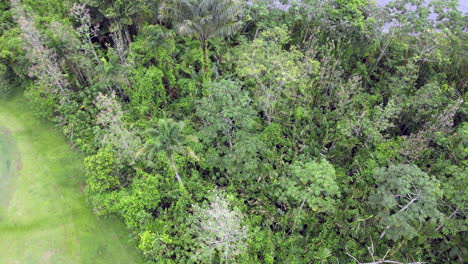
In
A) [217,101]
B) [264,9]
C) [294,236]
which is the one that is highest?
[264,9]

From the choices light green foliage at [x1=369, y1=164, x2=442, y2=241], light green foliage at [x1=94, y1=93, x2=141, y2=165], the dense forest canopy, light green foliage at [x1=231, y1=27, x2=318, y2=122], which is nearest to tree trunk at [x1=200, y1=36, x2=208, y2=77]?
the dense forest canopy

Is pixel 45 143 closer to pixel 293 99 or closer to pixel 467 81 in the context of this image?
pixel 293 99

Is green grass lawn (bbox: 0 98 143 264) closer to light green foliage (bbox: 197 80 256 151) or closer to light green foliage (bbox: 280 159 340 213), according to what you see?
light green foliage (bbox: 197 80 256 151)

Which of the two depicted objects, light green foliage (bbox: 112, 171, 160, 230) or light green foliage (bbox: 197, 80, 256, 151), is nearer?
light green foliage (bbox: 112, 171, 160, 230)

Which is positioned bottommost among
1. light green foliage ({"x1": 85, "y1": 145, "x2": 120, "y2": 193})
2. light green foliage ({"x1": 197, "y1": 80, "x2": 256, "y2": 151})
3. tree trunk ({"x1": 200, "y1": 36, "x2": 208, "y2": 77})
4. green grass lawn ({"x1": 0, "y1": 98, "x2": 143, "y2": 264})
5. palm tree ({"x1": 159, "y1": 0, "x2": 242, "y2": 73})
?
green grass lawn ({"x1": 0, "y1": 98, "x2": 143, "y2": 264})

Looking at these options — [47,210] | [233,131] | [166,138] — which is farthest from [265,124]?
[47,210]

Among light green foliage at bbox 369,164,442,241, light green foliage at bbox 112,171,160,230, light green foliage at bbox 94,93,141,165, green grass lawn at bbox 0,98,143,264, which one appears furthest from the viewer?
light green foliage at bbox 94,93,141,165

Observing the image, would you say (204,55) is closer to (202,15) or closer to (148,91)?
(202,15)

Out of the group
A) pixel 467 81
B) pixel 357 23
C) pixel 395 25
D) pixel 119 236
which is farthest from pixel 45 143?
pixel 467 81
